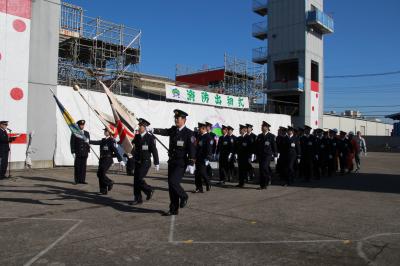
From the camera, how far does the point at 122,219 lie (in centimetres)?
707

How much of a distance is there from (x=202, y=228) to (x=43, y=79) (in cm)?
1157

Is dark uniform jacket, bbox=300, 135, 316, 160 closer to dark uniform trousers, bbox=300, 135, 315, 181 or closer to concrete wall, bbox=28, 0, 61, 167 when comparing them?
dark uniform trousers, bbox=300, 135, 315, 181

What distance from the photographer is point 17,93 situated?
14.8m

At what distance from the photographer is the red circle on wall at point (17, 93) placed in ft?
48.0

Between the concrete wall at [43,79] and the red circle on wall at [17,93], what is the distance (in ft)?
1.16

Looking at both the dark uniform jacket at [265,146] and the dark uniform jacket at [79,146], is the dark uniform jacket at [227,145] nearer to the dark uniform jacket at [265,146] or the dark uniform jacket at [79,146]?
the dark uniform jacket at [265,146]

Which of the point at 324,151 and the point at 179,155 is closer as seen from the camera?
the point at 179,155

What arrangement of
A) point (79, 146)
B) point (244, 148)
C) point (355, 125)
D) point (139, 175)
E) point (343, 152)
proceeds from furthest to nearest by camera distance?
1. point (355, 125)
2. point (343, 152)
3. point (244, 148)
4. point (79, 146)
5. point (139, 175)

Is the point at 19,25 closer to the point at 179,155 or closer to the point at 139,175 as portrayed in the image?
the point at 139,175

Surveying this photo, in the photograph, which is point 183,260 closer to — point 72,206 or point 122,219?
point 122,219

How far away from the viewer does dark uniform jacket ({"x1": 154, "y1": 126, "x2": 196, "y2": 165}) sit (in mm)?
7754

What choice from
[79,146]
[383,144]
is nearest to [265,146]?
[79,146]

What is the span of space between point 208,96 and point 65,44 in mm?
9477

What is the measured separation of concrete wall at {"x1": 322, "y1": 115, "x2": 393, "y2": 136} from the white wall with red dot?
1767 inches
